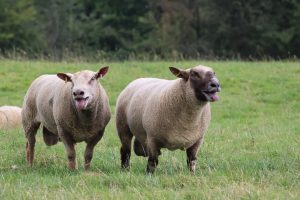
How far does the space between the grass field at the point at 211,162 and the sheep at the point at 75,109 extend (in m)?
0.42

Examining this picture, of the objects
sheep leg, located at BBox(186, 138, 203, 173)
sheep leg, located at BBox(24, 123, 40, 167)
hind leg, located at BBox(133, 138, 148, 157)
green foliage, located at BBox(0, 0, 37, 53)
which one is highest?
sheep leg, located at BBox(186, 138, 203, 173)

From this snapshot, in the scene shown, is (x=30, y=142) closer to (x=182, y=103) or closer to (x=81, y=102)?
(x=81, y=102)

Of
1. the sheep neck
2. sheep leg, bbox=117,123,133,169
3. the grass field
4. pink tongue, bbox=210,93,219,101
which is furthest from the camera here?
sheep leg, bbox=117,123,133,169

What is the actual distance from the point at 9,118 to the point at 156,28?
33.5m

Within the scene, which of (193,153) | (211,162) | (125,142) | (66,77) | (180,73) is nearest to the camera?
(180,73)

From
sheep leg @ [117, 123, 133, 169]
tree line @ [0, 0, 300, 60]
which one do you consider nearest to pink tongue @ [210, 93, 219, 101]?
sheep leg @ [117, 123, 133, 169]

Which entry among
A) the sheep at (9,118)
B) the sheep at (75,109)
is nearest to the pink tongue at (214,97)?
the sheep at (75,109)

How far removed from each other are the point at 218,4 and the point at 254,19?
9.00ft

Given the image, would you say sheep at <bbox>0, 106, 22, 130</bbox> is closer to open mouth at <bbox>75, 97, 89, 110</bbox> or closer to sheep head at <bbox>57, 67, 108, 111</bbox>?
sheep head at <bbox>57, 67, 108, 111</bbox>

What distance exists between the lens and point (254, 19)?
44.4 metres

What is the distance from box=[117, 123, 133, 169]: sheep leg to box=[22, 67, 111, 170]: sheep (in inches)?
13.4

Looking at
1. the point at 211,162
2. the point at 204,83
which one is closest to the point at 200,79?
the point at 204,83

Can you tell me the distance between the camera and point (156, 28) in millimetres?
46938

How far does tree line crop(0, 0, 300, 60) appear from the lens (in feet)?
143
